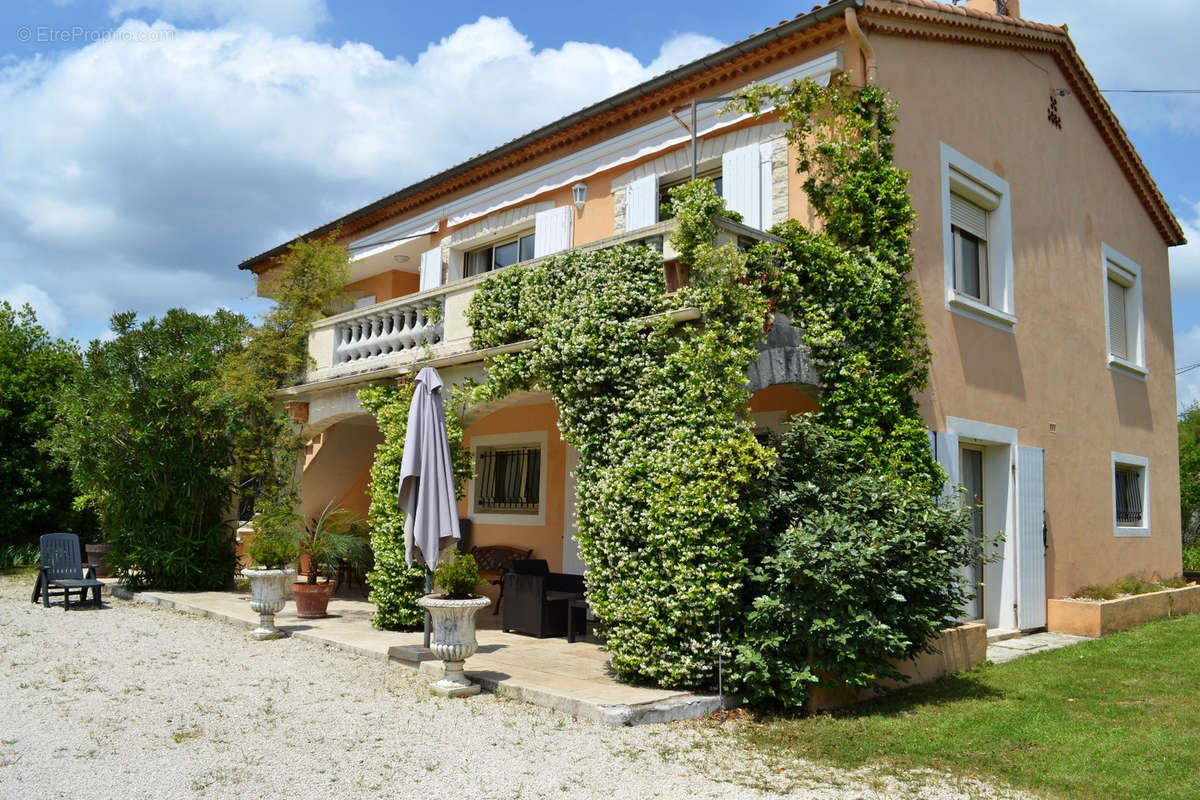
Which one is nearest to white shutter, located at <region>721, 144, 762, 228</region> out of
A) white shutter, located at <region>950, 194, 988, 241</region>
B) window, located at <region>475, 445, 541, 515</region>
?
white shutter, located at <region>950, 194, 988, 241</region>

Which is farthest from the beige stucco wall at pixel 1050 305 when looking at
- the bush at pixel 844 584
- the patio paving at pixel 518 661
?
the patio paving at pixel 518 661

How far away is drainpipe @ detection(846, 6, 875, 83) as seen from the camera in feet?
29.4

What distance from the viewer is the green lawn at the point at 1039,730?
18.7ft

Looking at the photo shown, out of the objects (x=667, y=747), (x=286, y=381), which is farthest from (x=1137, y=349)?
(x=286, y=381)

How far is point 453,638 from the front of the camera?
7.56 meters

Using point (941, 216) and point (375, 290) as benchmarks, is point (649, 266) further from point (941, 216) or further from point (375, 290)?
point (375, 290)

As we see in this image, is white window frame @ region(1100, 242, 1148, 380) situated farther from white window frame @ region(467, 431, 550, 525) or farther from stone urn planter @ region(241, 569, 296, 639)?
stone urn planter @ region(241, 569, 296, 639)

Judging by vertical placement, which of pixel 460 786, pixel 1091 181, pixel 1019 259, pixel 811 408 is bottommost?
pixel 460 786

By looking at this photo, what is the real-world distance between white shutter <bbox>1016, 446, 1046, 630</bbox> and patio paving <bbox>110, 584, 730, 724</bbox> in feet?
17.0

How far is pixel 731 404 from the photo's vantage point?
730 centimetres

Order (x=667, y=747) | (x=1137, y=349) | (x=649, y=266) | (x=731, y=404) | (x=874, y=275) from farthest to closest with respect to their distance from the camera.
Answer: (x=1137, y=349) < (x=874, y=275) < (x=649, y=266) < (x=731, y=404) < (x=667, y=747)

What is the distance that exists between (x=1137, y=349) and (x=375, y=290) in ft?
43.8

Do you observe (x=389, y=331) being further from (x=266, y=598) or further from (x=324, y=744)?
(x=324, y=744)

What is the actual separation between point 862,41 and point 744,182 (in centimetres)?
180
